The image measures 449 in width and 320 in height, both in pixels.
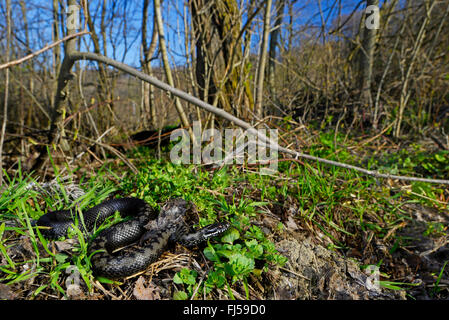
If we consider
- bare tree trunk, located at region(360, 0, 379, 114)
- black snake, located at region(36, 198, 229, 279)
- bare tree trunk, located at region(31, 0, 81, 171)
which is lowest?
black snake, located at region(36, 198, 229, 279)

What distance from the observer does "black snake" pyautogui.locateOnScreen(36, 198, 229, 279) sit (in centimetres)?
220

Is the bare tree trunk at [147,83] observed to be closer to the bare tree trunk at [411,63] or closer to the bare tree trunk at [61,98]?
the bare tree trunk at [61,98]

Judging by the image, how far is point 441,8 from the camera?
7258 millimetres

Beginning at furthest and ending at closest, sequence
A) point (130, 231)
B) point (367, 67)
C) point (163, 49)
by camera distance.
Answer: point (367, 67) → point (163, 49) → point (130, 231)

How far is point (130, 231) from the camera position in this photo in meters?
2.70

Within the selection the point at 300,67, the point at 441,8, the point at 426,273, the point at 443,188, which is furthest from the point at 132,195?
the point at 441,8

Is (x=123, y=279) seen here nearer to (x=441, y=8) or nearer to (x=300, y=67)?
(x=300, y=67)

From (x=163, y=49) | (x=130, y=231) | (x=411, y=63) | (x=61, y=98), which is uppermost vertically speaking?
(x=411, y=63)

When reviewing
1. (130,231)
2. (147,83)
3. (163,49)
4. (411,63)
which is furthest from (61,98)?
(411,63)

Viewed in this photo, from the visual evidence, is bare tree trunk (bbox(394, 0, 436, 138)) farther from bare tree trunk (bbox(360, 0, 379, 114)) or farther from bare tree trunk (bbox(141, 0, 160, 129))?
bare tree trunk (bbox(141, 0, 160, 129))

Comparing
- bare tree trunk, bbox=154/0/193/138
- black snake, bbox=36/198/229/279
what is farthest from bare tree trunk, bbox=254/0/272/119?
black snake, bbox=36/198/229/279

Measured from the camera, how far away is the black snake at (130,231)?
2199 mm

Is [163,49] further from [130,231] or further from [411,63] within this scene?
[411,63]

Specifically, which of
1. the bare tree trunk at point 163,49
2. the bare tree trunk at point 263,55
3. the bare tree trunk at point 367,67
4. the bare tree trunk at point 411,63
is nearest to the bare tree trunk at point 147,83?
the bare tree trunk at point 163,49
